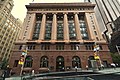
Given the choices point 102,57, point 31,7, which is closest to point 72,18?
point 31,7

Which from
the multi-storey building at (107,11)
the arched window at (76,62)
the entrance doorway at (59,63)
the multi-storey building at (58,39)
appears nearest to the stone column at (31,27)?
the multi-storey building at (58,39)

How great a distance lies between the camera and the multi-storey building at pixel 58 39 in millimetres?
39344

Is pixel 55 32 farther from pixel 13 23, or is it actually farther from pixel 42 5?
pixel 13 23

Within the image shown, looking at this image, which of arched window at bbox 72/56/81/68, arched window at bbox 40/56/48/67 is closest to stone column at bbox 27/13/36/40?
arched window at bbox 40/56/48/67

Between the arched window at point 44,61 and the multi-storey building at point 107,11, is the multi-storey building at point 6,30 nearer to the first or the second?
the arched window at point 44,61

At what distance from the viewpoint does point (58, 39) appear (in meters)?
45.5

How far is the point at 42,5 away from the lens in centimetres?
5478

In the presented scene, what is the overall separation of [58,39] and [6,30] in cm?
4204

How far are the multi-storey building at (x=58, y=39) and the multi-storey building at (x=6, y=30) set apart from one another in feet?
79.4

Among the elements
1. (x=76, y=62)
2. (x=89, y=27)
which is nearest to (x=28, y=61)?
(x=76, y=62)

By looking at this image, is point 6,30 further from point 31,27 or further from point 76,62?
point 76,62

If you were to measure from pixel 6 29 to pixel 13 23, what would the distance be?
11915 mm

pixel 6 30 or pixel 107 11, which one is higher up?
pixel 107 11

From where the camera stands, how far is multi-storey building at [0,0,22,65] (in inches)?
2516
